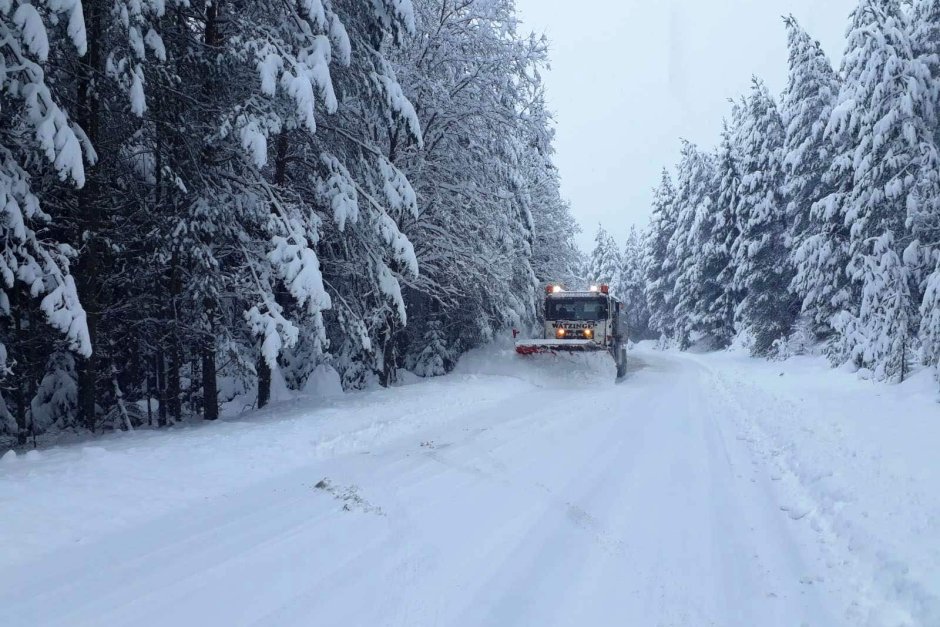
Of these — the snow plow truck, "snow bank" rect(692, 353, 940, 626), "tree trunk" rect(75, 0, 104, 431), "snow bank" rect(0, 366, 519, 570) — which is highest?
"tree trunk" rect(75, 0, 104, 431)

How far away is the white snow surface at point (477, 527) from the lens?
334 centimetres

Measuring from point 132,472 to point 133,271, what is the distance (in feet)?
17.3

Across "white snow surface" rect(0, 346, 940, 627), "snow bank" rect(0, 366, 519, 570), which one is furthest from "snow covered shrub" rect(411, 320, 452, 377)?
"white snow surface" rect(0, 346, 940, 627)

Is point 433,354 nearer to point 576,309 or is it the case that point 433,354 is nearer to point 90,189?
point 576,309

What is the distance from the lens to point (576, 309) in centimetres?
1914

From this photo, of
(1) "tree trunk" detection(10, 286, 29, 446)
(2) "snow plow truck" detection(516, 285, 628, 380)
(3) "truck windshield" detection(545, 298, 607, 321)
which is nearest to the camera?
(1) "tree trunk" detection(10, 286, 29, 446)

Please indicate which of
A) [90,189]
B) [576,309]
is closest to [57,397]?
[90,189]

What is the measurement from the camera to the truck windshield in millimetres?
18953

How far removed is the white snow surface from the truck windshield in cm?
1006

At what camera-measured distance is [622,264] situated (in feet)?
237

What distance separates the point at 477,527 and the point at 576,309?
15133 millimetres

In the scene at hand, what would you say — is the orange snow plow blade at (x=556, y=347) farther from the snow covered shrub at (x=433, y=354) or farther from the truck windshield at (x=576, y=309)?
the snow covered shrub at (x=433, y=354)

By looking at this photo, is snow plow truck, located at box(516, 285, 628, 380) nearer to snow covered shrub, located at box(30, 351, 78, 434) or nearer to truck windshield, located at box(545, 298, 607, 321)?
truck windshield, located at box(545, 298, 607, 321)

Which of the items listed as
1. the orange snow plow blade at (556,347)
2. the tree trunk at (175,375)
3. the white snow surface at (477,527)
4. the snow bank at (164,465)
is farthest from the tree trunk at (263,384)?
the orange snow plow blade at (556,347)
